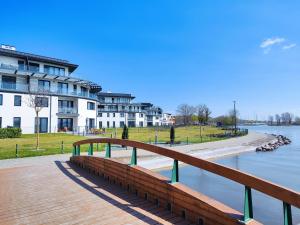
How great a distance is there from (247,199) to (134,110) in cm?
8312

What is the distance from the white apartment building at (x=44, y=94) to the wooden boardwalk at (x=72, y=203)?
25231 mm

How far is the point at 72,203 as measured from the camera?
598 cm

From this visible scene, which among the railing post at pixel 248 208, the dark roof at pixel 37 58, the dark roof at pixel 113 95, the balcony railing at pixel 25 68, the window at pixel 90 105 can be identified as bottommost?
the railing post at pixel 248 208

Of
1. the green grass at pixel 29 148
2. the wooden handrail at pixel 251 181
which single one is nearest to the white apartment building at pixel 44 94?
the green grass at pixel 29 148

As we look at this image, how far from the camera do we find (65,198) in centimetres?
636

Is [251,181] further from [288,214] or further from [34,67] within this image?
[34,67]

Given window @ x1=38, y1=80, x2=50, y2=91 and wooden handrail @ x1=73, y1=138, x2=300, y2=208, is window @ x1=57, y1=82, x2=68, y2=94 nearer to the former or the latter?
window @ x1=38, y1=80, x2=50, y2=91

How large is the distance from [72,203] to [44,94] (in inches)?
1331

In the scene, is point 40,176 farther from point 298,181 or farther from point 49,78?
point 49,78

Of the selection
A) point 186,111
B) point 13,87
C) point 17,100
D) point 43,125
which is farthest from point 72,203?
point 186,111

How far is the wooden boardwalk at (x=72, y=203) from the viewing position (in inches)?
199

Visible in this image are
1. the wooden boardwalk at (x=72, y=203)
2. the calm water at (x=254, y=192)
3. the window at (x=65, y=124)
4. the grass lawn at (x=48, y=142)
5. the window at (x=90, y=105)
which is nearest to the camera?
the wooden boardwalk at (x=72, y=203)

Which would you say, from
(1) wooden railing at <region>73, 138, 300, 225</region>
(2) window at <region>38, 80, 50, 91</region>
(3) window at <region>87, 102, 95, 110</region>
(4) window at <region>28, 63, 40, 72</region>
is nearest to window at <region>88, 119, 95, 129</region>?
(3) window at <region>87, 102, 95, 110</region>

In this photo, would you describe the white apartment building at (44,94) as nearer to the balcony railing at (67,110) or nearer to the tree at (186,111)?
the balcony railing at (67,110)
